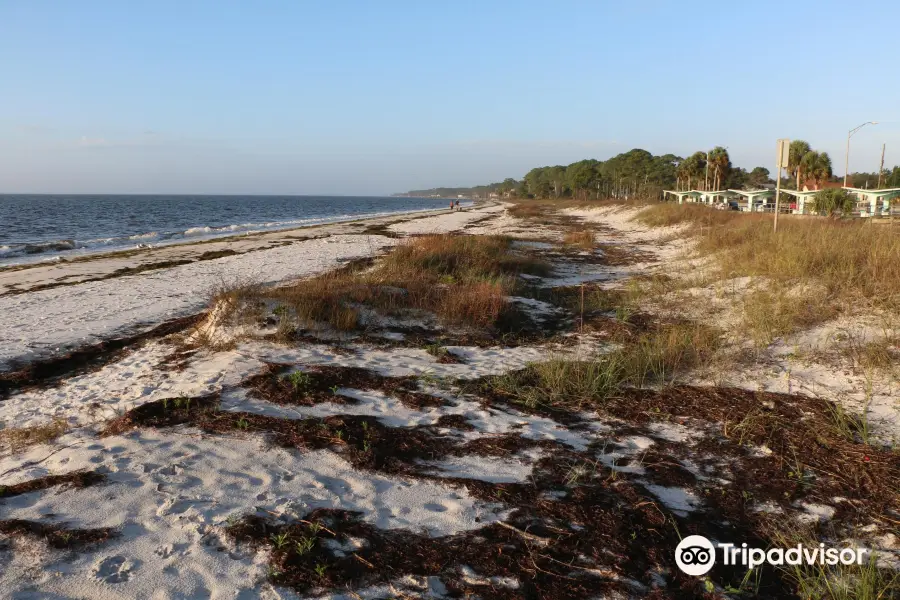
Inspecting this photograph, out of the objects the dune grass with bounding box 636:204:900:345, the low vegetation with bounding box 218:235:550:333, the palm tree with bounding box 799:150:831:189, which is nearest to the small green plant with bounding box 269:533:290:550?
the low vegetation with bounding box 218:235:550:333

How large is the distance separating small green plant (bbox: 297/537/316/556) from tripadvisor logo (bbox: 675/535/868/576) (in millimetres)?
2296

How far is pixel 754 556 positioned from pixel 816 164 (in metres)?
55.6

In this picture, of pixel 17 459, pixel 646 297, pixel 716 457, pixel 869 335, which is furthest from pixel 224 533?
pixel 646 297

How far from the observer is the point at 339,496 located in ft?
12.9

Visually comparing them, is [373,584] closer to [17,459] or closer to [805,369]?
[17,459]

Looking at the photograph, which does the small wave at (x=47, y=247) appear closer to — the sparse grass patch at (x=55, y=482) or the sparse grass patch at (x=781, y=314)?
the sparse grass patch at (x=55, y=482)

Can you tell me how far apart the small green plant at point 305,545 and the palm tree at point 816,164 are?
5579 cm

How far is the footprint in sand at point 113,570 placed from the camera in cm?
304

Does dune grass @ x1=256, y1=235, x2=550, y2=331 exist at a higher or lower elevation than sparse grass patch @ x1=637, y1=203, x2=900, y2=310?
lower

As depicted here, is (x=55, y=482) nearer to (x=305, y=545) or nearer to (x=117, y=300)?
(x=305, y=545)

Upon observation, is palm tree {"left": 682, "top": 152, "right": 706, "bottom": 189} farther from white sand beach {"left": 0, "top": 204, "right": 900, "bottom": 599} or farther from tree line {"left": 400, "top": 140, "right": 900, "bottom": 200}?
white sand beach {"left": 0, "top": 204, "right": 900, "bottom": 599}

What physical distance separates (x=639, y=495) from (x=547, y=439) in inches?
42.8

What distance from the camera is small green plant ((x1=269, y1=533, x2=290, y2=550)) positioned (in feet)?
11.0

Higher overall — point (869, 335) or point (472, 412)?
point (869, 335)
